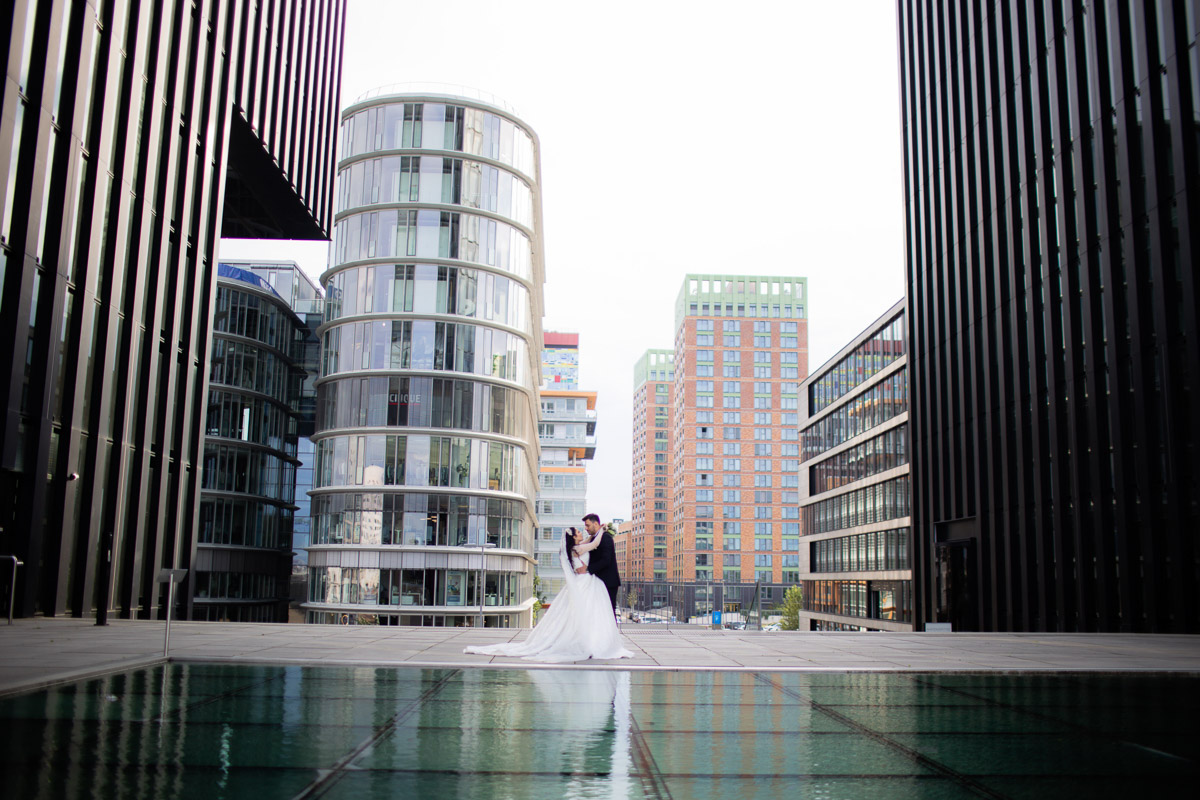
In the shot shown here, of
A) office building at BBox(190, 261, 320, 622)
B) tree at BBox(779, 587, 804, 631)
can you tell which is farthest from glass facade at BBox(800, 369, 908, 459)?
office building at BBox(190, 261, 320, 622)

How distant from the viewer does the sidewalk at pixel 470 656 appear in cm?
1083

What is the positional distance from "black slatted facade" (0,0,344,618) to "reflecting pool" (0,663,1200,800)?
1301 cm

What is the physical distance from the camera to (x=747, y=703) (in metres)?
7.98

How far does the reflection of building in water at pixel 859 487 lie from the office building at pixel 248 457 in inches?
1467

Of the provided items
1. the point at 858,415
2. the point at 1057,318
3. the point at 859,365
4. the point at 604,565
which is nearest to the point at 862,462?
the point at 858,415

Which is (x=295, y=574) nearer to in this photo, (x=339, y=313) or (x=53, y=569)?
(x=339, y=313)

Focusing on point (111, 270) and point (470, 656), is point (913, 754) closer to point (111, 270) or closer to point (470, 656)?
point (470, 656)

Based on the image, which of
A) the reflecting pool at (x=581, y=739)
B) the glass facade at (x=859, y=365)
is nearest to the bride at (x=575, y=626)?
the reflecting pool at (x=581, y=739)

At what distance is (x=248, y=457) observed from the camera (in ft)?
195

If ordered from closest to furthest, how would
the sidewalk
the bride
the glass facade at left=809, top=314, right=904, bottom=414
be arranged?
the sidewalk
the bride
the glass facade at left=809, top=314, right=904, bottom=414

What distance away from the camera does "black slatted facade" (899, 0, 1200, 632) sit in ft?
85.3

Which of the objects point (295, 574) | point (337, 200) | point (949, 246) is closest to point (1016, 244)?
point (949, 246)

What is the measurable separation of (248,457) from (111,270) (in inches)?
1513

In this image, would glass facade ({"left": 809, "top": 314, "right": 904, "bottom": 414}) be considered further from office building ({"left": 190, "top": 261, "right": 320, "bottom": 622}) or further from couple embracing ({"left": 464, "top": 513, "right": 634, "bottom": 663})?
couple embracing ({"left": 464, "top": 513, "right": 634, "bottom": 663})
